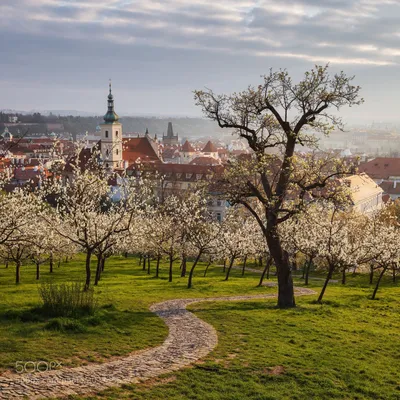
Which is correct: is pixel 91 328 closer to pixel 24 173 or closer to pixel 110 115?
pixel 24 173

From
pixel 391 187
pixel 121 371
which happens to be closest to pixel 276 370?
pixel 121 371

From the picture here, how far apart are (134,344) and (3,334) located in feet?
14.8

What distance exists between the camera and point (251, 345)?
1719cm

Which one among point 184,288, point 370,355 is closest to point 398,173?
point 184,288

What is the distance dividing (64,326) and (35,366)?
13.4ft

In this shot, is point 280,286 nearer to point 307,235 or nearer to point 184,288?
point 184,288

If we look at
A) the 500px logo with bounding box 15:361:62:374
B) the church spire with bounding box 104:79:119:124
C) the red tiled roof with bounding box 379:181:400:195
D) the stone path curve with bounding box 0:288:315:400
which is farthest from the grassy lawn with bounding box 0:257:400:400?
the church spire with bounding box 104:79:119:124

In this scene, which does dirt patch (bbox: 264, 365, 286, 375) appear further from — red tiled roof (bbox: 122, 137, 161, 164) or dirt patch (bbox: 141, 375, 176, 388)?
red tiled roof (bbox: 122, 137, 161, 164)

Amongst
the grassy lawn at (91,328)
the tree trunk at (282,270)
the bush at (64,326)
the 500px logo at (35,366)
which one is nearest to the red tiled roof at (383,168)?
the grassy lawn at (91,328)

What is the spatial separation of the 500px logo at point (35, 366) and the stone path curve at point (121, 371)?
0.81 ft

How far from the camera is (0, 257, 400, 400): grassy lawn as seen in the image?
1317cm

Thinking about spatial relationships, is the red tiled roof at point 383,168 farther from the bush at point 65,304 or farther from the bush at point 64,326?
the bush at point 64,326

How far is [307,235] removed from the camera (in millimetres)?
36125

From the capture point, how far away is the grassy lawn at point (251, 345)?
13.2 metres
